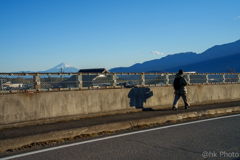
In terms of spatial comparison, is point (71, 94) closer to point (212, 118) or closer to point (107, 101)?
point (107, 101)

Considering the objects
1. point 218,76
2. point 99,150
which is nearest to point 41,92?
point 99,150

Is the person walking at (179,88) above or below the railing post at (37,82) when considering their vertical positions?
below

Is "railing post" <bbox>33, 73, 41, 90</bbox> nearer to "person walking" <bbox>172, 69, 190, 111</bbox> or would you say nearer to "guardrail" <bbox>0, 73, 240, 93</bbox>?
"guardrail" <bbox>0, 73, 240, 93</bbox>

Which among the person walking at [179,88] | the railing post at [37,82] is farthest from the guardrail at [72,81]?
the person walking at [179,88]

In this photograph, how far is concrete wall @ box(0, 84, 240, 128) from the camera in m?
8.06

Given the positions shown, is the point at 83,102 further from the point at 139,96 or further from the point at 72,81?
the point at 139,96

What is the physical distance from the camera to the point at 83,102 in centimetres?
948

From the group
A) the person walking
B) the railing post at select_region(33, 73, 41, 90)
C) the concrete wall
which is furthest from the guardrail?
the person walking

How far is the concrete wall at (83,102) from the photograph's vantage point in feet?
26.5

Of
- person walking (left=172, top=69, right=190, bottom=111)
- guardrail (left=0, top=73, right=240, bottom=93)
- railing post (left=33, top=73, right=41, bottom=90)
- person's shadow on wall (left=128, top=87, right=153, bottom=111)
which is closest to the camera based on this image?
guardrail (left=0, top=73, right=240, bottom=93)

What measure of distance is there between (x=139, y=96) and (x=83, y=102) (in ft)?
9.21

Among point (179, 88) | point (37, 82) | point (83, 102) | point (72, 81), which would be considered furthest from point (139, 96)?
point (37, 82)

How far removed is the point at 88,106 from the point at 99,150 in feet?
12.3

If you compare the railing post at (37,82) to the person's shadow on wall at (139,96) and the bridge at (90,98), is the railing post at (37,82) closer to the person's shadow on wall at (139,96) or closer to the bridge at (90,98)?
the bridge at (90,98)
